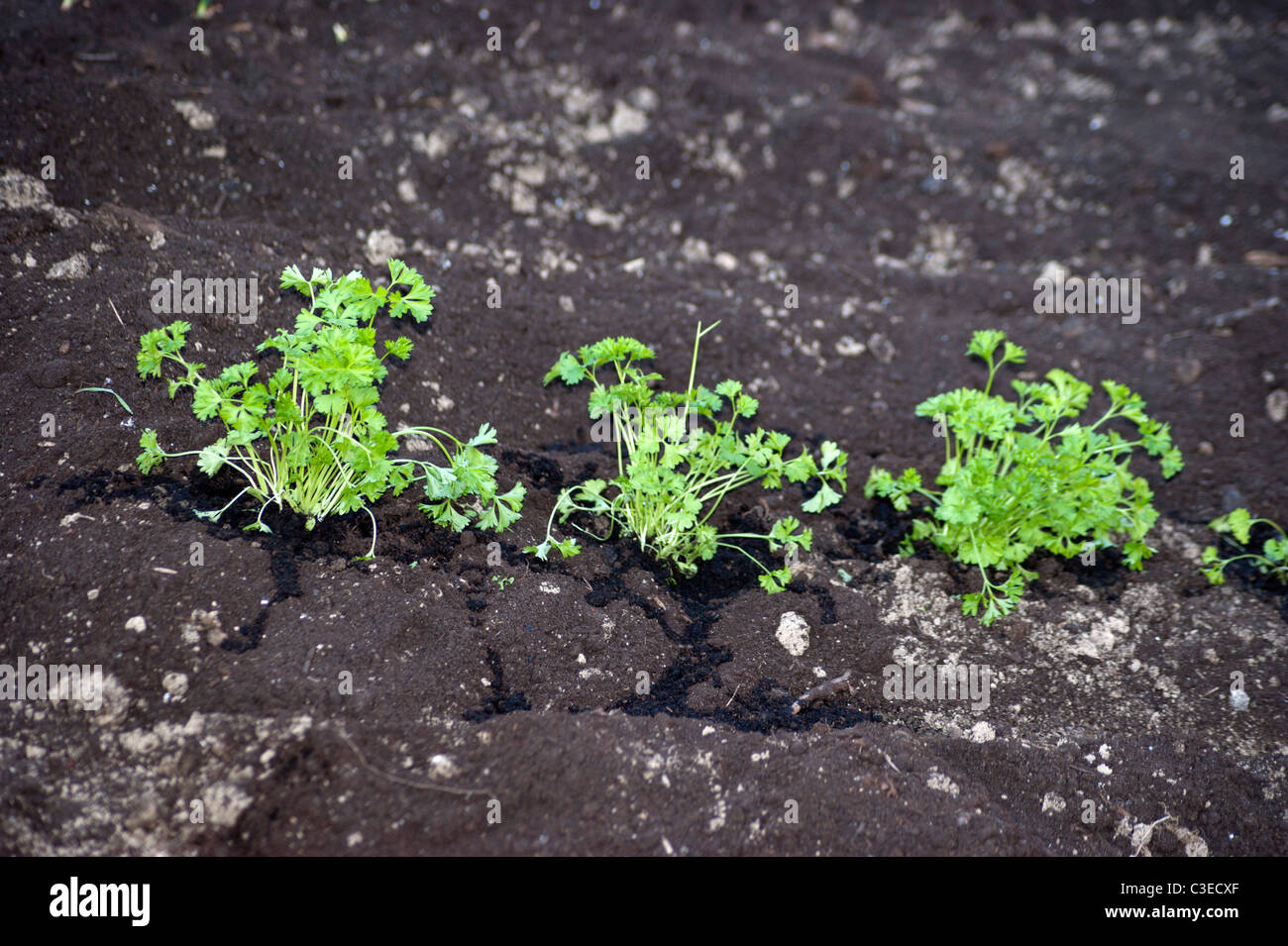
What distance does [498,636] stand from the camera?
2520 millimetres

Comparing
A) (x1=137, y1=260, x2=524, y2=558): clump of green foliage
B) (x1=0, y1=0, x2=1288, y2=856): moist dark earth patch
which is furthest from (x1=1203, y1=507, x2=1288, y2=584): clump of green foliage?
(x1=137, y1=260, x2=524, y2=558): clump of green foliage

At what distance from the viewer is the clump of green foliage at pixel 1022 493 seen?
280 cm

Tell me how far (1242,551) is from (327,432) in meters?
3.68

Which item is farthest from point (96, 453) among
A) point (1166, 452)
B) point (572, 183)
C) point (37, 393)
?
point (1166, 452)

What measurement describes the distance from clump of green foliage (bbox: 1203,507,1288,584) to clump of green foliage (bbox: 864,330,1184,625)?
0.91 ft

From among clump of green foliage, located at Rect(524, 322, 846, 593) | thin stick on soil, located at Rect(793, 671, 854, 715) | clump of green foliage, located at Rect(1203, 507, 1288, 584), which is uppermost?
clump of green foliage, located at Rect(524, 322, 846, 593)

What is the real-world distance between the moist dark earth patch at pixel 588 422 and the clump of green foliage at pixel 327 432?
122 millimetres

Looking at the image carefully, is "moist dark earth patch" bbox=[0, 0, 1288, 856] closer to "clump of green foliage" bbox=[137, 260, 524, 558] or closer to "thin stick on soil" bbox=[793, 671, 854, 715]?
"thin stick on soil" bbox=[793, 671, 854, 715]

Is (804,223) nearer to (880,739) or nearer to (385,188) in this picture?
(385,188)

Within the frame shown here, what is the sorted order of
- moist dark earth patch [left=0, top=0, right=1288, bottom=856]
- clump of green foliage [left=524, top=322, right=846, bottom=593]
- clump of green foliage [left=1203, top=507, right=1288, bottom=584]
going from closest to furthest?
1. moist dark earth patch [left=0, top=0, right=1288, bottom=856]
2. clump of green foliage [left=524, top=322, right=846, bottom=593]
3. clump of green foliage [left=1203, top=507, right=1288, bottom=584]

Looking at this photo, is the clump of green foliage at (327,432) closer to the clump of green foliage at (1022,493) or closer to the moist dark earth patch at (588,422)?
the moist dark earth patch at (588,422)

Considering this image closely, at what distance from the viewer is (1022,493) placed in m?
2.80

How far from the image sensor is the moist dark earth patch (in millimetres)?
2152

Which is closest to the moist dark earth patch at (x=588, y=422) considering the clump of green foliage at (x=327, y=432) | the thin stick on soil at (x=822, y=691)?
the thin stick on soil at (x=822, y=691)
